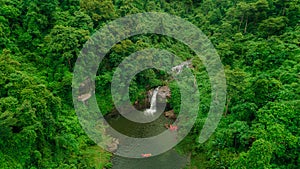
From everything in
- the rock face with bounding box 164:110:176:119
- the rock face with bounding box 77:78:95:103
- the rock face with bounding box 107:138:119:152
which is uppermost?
the rock face with bounding box 77:78:95:103

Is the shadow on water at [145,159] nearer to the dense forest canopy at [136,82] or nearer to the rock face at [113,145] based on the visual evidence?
the rock face at [113,145]

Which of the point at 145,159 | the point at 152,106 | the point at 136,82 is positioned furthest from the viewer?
the point at 136,82

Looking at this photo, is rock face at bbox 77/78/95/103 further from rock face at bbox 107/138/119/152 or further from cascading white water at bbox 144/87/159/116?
cascading white water at bbox 144/87/159/116

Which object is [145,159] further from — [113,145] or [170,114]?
[170,114]

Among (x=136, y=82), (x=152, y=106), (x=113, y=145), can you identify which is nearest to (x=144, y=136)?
(x=113, y=145)

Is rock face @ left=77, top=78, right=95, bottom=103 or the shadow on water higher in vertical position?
rock face @ left=77, top=78, right=95, bottom=103

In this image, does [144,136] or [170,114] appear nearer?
[144,136]

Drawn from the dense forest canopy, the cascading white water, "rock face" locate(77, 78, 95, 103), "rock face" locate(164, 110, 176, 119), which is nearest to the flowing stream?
the cascading white water

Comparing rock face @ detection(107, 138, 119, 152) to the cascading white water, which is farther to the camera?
the cascading white water
